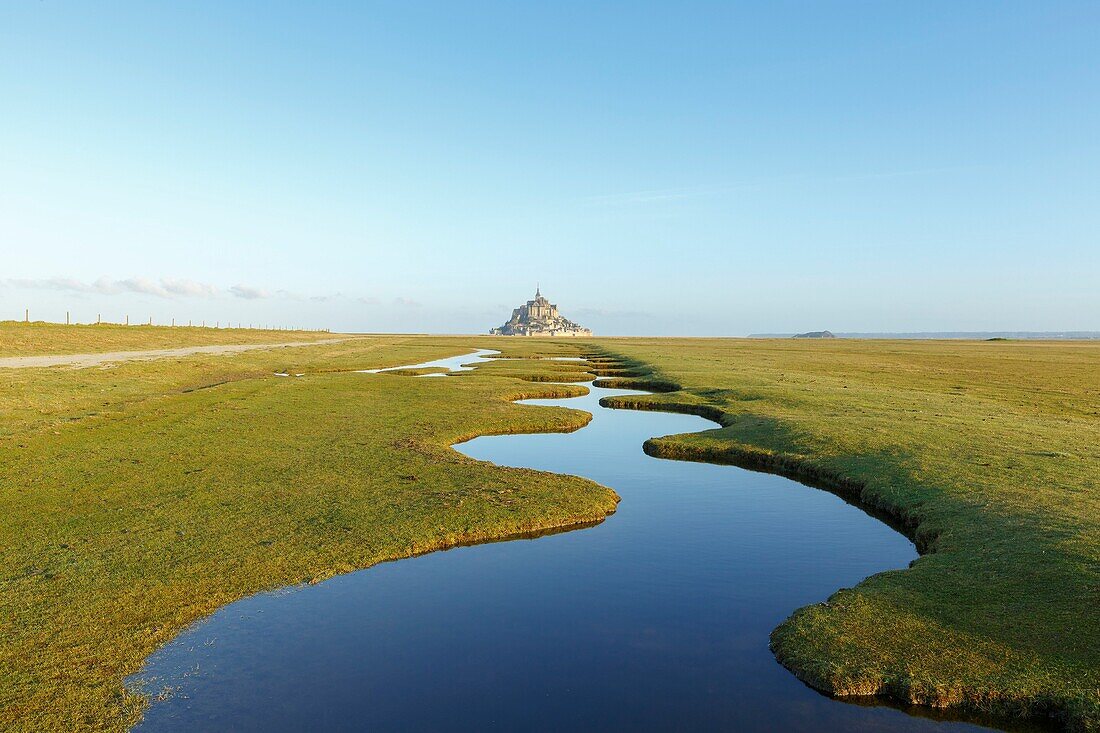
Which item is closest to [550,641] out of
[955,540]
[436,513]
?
[436,513]

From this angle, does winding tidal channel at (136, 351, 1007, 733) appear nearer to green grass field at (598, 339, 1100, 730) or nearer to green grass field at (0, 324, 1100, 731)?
green grass field at (0, 324, 1100, 731)

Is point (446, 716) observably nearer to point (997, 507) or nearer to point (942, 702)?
point (942, 702)

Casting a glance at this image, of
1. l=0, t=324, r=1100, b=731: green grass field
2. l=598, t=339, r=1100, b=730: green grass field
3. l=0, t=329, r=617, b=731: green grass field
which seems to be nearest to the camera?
l=598, t=339, r=1100, b=730: green grass field

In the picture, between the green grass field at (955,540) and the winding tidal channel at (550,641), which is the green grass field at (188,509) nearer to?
the winding tidal channel at (550,641)

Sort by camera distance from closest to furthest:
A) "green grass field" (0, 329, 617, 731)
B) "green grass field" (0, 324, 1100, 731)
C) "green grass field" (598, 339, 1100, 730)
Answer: "green grass field" (598, 339, 1100, 730) < "green grass field" (0, 324, 1100, 731) < "green grass field" (0, 329, 617, 731)

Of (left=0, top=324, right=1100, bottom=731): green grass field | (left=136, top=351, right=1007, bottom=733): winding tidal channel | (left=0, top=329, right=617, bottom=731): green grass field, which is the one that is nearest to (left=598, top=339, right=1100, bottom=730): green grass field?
(left=0, top=324, right=1100, bottom=731): green grass field

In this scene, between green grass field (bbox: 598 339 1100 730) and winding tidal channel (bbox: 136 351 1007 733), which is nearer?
winding tidal channel (bbox: 136 351 1007 733)
